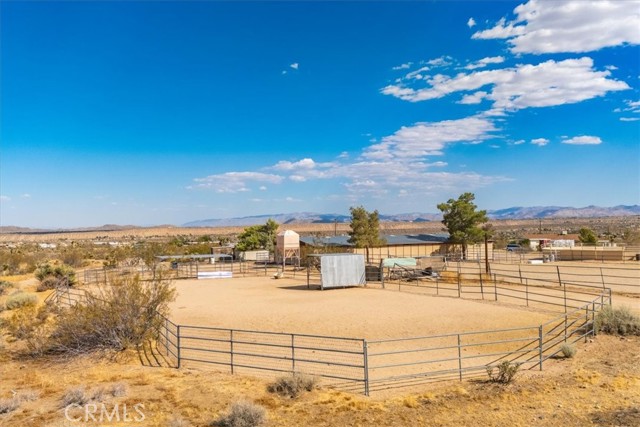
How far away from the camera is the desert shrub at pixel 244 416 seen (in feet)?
30.5

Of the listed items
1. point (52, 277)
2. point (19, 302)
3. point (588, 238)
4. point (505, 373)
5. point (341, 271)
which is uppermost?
point (588, 238)

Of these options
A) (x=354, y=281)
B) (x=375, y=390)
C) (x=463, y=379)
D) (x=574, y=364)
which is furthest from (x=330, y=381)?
(x=354, y=281)

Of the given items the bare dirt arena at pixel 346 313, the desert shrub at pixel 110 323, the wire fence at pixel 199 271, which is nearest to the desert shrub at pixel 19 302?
the bare dirt arena at pixel 346 313

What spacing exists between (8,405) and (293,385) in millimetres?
6212

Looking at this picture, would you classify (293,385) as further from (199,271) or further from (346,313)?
(199,271)

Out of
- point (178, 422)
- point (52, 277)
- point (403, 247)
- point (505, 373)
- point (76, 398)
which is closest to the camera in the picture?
point (178, 422)

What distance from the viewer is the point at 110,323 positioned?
15656 millimetres

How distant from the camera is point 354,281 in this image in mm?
32719

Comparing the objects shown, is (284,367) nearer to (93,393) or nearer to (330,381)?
(330,381)

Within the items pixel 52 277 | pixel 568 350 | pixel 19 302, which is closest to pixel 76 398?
pixel 568 350

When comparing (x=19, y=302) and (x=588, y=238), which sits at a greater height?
(x=588, y=238)

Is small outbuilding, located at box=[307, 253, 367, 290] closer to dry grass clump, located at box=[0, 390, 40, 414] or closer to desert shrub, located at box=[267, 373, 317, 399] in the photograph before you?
desert shrub, located at box=[267, 373, 317, 399]

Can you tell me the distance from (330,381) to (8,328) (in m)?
12.6

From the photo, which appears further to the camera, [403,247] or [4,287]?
[403,247]
